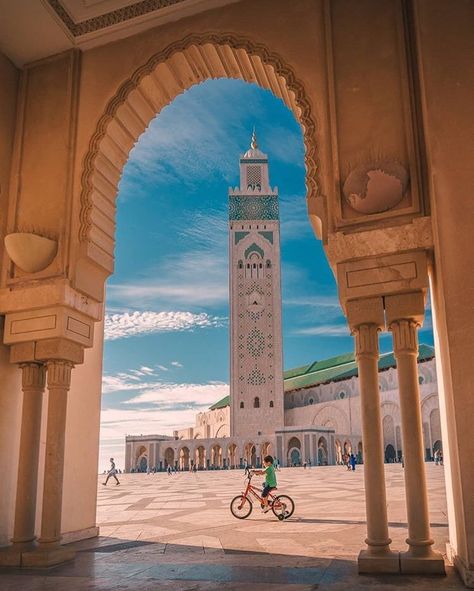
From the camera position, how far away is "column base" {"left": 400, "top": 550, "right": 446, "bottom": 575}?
349cm

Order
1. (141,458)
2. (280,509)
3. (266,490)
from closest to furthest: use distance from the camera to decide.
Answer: (280,509), (266,490), (141,458)

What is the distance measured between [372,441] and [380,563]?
719 mm

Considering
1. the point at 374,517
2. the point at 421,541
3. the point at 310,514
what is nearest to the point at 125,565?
the point at 374,517

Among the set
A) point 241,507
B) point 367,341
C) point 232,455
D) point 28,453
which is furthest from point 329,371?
point 367,341

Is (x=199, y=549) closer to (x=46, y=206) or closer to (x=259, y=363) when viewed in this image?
(x=46, y=206)

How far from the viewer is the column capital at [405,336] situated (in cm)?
395

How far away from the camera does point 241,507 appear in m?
7.10

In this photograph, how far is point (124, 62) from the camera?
532cm

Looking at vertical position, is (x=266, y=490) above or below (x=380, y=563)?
above

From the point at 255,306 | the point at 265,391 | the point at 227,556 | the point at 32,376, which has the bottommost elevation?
the point at 227,556

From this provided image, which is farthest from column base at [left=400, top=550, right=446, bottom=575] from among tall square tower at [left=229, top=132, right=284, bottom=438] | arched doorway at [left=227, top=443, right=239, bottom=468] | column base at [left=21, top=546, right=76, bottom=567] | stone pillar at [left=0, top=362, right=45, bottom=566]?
tall square tower at [left=229, top=132, right=284, bottom=438]

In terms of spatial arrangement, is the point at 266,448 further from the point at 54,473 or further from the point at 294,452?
the point at 54,473

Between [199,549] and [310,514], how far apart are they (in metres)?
2.95

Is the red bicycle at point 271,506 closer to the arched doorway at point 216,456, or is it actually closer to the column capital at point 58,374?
the column capital at point 58,374
